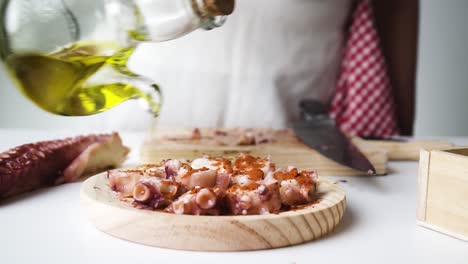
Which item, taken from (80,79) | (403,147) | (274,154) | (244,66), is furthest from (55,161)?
(244,66)

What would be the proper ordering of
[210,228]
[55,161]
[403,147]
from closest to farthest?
[210,228], [55,161], [403,147]

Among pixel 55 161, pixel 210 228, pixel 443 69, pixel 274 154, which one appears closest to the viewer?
pixel 210 228

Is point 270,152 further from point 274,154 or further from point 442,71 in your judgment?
point 442,71

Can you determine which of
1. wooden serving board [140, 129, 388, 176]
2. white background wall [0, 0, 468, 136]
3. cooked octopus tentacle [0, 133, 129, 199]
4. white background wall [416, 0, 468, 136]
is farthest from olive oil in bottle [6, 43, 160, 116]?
white background wall [416, 0, 468, 136]

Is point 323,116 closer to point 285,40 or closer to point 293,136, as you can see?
point 293,136

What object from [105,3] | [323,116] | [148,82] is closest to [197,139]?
[323,116]

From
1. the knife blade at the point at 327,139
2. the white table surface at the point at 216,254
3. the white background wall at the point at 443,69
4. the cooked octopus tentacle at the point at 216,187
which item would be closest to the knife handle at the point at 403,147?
the knife blade at the point at 327,139
